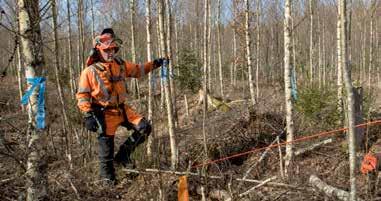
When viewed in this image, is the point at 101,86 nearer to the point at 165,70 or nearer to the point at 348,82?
the point at 165,70

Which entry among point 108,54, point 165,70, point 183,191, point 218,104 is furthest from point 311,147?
point 218,104

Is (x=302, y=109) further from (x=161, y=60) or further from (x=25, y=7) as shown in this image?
(x=25, y=7)

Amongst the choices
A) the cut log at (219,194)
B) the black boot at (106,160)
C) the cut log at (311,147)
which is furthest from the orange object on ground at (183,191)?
the cut log at (311,147)

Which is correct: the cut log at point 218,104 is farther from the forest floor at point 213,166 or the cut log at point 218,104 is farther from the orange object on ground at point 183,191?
the orange object on ground at point 183,191

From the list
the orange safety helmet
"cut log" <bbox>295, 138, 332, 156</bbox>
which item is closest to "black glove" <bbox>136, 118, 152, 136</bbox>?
the orange safety helmet

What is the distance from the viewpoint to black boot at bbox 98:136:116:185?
5.56m

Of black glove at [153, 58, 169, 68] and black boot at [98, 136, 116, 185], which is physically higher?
black glove at [153, 58, 169, 68]

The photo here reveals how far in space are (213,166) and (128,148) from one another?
1196 mm

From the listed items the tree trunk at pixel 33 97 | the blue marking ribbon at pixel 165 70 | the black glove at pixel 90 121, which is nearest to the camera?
the tree trunk at pixel 33 97

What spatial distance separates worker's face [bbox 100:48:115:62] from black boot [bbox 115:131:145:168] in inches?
41.6

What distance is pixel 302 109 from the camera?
7.79m

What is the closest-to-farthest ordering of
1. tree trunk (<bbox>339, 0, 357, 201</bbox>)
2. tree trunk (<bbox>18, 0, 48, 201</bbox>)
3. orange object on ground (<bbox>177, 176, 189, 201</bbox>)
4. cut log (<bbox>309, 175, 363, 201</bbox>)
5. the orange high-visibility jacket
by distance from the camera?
1. tree trunk (<bbox>339, 0, 357, 201</bbox>)
2. tree trunk (<bbox>18, 0, 48, 201</bbox>)
3. cut log (<bbox>309, 175, 363, 201</bbox>)
4. orange object on ground (<bbox>177, 176, 189, 201</bbox>)
5. the orange high-visibility jacket

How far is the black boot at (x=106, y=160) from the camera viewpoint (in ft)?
18.2

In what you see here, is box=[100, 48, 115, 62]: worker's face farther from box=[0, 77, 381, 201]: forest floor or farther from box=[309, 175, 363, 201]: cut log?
box=[309, 175, 363, 201]: cut log
